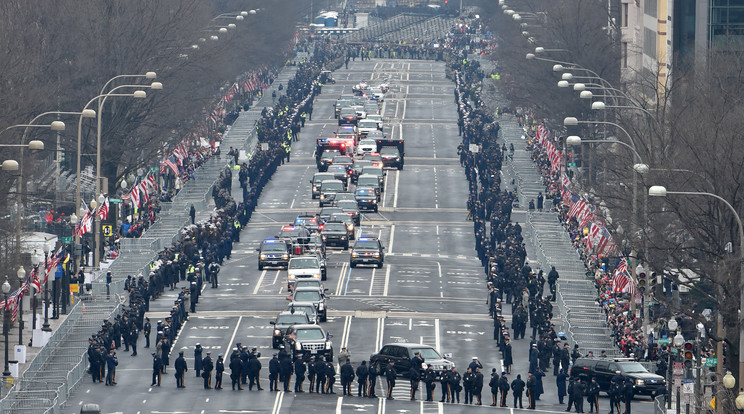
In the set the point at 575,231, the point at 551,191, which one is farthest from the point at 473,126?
the point at 575,231

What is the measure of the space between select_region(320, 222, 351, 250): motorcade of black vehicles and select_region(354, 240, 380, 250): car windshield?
352 centimetres

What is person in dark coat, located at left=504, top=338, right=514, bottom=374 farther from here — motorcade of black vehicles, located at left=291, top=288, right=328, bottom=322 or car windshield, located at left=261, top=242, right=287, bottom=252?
car windshield, located at left=261, top=242, right=287, bottom=252

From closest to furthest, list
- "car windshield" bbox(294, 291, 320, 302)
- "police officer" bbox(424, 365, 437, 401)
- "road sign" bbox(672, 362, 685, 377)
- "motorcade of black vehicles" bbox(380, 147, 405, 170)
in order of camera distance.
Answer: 1. "road sign" bbox(672, 362, 685, 377)
2. "police officer" bbox(424, 365, 437, 401)
3. "car windshield" bbox(294, 291, 320, 302)
4. "motorcade of black vehicles" bbox(380, 147, 405, 170)

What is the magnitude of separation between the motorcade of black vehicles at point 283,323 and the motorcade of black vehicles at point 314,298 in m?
4.27

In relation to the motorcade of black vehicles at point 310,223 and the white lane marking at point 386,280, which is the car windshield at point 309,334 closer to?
the white lane marking at point 386,280

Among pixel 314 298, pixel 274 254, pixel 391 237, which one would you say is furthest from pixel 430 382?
pixel 391 237

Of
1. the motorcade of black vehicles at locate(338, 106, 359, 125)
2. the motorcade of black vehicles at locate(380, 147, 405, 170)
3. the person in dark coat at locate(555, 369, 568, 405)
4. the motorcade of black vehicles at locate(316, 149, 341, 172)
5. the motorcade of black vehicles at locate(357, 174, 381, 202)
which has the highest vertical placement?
the person in dark coat at locate(555, 369, 568, 405)

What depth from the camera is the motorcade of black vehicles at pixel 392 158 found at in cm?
11912

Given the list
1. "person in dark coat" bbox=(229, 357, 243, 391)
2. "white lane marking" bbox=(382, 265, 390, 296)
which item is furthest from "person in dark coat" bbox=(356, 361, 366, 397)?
"white lane marking" bbox=(382, 265, 390, 296)

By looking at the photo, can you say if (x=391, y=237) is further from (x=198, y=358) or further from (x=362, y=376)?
(x=362, y=376)

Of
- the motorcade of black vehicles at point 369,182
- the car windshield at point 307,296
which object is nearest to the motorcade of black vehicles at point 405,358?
the car windshield at point 307,296

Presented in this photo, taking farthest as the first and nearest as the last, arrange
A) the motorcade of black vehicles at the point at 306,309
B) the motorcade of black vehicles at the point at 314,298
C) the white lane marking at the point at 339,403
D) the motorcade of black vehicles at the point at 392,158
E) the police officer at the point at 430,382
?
the motorcade of black vehicles at the point at 392,158
the motorcade of black vehicles at the point at 314,298
the motorcade of black vehicles at the point at 306,309
the police officer at the point at 430,382
the white lane marking at the point at 339,403

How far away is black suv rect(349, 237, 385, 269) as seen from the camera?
284 feet

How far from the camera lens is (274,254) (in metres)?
85.5
